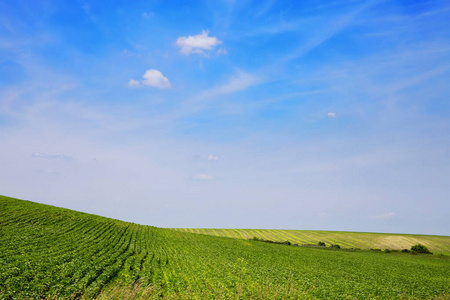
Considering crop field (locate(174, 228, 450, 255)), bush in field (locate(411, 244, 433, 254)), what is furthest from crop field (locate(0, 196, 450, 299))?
crop field (locate(174, 228, 450, 255))

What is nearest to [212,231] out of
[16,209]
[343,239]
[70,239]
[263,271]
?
[343,239]

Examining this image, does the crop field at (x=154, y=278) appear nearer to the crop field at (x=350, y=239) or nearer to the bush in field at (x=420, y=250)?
the bush in field at (x=420, y=250)

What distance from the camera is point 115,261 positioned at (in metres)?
29.6

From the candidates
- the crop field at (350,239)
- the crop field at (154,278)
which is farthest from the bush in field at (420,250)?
the crop field at (154,278)

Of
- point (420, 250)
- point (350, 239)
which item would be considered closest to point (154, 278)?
point (420, 250)

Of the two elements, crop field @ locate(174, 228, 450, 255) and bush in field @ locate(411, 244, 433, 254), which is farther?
crop field @ locate(174, 228, 450, 255)

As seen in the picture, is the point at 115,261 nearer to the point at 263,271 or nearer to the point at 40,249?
the point at 40,249

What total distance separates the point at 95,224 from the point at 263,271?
41.3 m

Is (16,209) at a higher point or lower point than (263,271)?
higher

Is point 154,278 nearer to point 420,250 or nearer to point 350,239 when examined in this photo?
point 420,250

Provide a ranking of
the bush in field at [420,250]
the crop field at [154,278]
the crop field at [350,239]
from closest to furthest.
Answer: the crop field at [154,278], the bush in field at [420,250], the crop field at [350,239]

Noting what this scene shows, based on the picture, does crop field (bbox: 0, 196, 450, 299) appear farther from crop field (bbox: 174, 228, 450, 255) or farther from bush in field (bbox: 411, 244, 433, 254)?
crop field (bbox: 174, 228, 450, 255)

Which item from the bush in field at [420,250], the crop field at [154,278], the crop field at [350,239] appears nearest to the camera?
the crop field at [154,278]

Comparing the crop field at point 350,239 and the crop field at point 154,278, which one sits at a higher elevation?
the crop field at point 350,239
